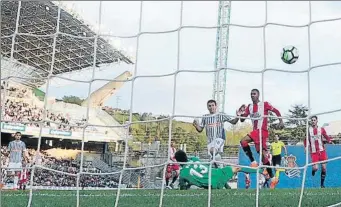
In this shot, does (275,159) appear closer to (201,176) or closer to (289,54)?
(201,176)

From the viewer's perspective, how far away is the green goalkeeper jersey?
5.13 metres

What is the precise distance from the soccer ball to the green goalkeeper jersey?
140 cm

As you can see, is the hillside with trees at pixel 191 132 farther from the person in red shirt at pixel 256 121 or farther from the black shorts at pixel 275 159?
the person in red shirt at pixel 256 121

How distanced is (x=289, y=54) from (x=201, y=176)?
1.56m

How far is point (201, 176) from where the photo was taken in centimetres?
515

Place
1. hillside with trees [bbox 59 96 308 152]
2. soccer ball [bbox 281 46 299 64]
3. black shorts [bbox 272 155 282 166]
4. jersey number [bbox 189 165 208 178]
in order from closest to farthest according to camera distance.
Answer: soccer ball [bbox 281 46 299 64] < jersey number [bbox 189 165 208 178] < black shorts [bbox 272 155 282 166] < hillside with trees [bbox 59 96 308 152]

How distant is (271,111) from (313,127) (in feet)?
4.42

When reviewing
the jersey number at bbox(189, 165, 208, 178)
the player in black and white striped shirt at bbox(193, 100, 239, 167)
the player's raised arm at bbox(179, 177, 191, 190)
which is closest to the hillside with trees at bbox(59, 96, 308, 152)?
the player's raised arm at bbox(179, 177, 191, 190)

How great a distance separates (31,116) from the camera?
10672 millimetres

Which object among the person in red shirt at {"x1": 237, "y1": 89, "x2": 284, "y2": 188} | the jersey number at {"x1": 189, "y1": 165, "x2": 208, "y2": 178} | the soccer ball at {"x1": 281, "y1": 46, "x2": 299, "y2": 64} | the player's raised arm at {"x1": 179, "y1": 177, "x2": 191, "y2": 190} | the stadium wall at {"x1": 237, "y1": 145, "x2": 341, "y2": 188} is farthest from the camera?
the stadium wall at {"x1": 237, "y1": 145, "x2": 341, "y2": 188}

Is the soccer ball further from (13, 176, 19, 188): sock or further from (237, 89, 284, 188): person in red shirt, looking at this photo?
(13, 176, 19, 188): sock

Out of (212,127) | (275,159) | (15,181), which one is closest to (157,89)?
(212,127)

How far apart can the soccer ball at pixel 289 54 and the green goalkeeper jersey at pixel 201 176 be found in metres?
1.40

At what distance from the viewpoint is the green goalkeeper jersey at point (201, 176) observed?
5133 mm
